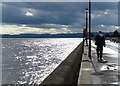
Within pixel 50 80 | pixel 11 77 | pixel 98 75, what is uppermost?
pixel 50 80

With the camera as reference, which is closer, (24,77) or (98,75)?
(98,75)

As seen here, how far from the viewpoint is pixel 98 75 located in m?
10.2

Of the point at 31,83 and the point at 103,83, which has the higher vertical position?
the point at 103,83

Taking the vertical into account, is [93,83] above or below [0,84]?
above

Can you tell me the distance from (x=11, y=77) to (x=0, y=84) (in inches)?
186

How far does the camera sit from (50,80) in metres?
6.86

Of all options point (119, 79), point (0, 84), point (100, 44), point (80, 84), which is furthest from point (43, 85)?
point (0, 84)

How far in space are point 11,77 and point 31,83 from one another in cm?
661

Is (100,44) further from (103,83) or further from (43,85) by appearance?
(43,85)

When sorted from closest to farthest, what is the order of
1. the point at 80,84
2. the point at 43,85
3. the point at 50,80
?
the point at 43,85 < the point at 50,80 < the point at 80,84

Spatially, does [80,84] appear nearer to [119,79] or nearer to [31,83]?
[119,79]

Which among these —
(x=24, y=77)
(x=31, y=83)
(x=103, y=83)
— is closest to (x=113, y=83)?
(x=103, y=83)

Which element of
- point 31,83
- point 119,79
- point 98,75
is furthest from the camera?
point 31,83

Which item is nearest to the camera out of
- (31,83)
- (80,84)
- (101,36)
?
(80,84)
